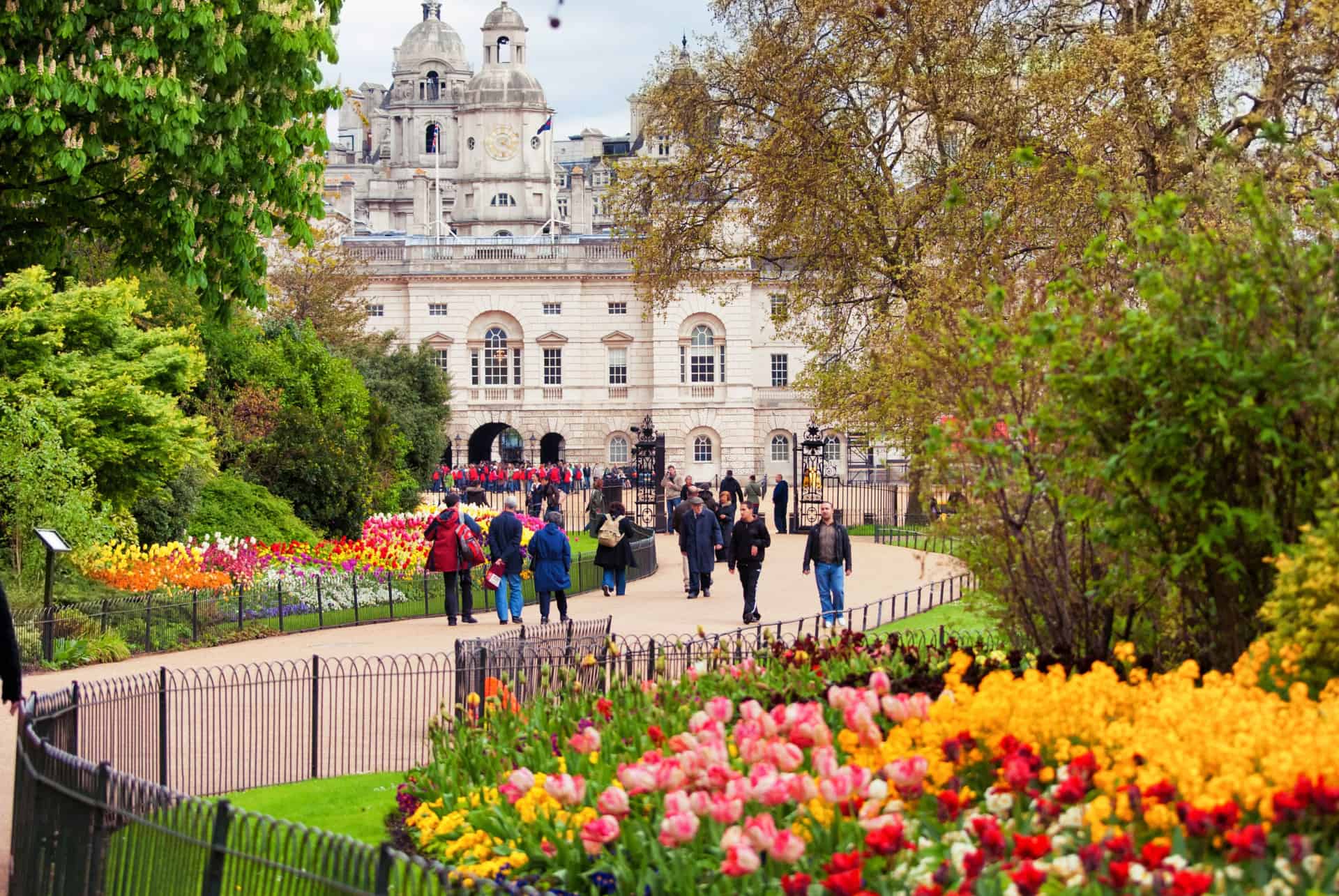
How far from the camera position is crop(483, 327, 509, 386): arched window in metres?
64.8

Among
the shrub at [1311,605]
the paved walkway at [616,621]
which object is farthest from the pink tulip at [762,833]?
the paved walkway at [616,621]

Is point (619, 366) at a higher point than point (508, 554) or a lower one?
higher

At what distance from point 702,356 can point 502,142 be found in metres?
35.9

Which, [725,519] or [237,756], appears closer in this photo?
[237,756]

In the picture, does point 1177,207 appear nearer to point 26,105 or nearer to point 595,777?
point 595,777

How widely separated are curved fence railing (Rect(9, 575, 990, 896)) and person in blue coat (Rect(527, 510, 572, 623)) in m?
2.12

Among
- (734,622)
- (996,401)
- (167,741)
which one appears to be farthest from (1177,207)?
(734,622)

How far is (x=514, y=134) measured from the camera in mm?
95500

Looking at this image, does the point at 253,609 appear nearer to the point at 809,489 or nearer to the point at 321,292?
the point at 809,489

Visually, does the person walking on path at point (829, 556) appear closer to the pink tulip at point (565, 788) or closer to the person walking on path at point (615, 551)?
the person walking on path at point (615, 551)

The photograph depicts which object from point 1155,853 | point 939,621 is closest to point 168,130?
point 939,621

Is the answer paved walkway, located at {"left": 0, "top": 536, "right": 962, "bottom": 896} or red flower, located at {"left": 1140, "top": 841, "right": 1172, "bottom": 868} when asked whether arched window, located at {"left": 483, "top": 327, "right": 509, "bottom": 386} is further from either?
red flower, located at {"left": 1140, "top": 841, "right": 1172, "bottom": 868}

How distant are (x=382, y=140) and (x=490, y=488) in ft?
300

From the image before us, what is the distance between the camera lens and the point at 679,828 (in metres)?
6.28
